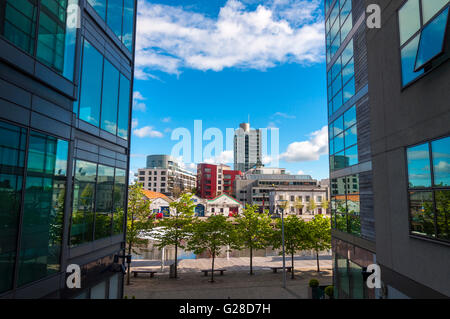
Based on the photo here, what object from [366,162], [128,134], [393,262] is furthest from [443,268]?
[128,134]

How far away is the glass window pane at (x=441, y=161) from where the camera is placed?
7.23 metres

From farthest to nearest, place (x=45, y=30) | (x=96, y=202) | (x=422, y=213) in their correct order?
(x=96, y=202)
(x=45, y=30)
(x=422, y=213)

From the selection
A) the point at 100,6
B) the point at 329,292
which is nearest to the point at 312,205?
the point at 329,292

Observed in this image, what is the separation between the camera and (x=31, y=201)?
8.52m

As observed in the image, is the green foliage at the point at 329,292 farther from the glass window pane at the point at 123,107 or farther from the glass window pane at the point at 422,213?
the glass window pane at the point at 123,107

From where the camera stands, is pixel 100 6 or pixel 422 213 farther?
pixel 100 6

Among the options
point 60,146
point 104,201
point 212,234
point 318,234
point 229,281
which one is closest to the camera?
point 60,146

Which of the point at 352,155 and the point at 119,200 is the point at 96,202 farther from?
the point at 352,155

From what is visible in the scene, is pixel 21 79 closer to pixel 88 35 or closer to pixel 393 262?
pixel 88 35

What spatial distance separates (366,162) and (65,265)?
12.9 meters

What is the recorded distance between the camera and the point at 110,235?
48.8 ft

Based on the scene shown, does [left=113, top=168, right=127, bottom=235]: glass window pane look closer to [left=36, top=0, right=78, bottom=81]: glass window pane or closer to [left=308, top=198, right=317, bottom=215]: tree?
[left=36, top=0, right=78, bottom=81]: glass window pane

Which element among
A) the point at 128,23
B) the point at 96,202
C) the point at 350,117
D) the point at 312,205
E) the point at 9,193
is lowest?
the point at 312,205

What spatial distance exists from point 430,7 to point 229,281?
24.2 meters
